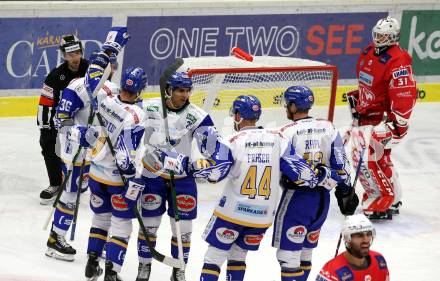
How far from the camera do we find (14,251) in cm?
845

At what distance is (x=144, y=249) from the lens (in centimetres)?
776

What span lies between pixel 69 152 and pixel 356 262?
2.93 meters

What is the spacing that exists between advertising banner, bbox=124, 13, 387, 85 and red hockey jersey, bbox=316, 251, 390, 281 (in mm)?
6385

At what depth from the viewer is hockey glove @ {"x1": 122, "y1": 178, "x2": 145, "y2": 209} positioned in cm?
743

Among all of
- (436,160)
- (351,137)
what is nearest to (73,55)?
(351,137)

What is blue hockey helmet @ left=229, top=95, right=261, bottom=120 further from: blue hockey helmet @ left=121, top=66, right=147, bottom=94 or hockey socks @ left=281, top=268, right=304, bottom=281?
hockey socks @ left=281, top=268, right=304, bottom=281

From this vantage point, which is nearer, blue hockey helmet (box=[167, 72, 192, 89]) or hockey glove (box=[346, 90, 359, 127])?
blue hockey helmet (box=[167, 72, 192, 89])

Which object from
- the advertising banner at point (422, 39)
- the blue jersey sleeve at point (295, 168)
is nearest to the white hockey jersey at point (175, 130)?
the blue jersey sleeve at point (295, 168)

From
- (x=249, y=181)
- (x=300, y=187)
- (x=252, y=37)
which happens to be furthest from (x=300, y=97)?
(x=252, y=37)

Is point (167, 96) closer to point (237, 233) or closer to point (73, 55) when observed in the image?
point (237, 233)

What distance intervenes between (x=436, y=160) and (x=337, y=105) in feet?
5.51

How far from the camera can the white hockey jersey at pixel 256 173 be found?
698 cm

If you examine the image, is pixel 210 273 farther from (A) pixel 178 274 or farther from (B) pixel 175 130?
(B) pixel 175 130

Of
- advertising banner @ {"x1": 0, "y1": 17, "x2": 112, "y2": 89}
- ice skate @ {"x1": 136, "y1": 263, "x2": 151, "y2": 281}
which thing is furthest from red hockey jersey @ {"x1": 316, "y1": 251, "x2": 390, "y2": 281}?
advertising banner @ {"x1": 0, "y1": 17, "x2": 112, "y2": 89}
